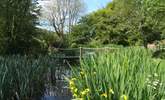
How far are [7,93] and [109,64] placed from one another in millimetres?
2793

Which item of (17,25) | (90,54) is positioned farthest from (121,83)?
(17,25)

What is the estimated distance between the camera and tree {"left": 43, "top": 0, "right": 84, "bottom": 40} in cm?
4134

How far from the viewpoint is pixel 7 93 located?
6309mm

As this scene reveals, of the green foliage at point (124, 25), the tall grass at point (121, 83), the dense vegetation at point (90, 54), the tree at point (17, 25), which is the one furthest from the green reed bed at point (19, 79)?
the green foliage at point (124, 25)

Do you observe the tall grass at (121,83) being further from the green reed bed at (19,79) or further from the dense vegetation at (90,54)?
the green reed bed at (19,79)

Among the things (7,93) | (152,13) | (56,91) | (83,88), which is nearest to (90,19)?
(152,13)

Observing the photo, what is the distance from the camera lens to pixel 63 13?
4294cm

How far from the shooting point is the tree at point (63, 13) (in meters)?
41.3

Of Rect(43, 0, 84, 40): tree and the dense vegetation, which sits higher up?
Rect(43, 0, 84, 40): tree

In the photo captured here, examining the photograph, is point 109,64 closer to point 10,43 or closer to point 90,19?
point 10,43

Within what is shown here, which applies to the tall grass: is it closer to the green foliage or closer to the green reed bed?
the green reed bed

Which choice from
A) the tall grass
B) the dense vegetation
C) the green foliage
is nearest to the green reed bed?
the dense vegetation

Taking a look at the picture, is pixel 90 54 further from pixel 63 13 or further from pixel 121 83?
pixel 63 13

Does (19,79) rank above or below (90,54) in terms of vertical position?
below
